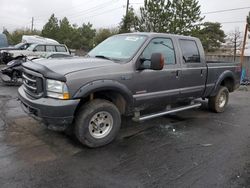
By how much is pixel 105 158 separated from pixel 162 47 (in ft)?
8.67

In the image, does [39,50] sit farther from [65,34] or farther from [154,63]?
[65,34]

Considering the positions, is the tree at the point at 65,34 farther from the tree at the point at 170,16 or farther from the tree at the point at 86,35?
the tree at the point at 170,16

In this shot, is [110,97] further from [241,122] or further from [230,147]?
[241,122]

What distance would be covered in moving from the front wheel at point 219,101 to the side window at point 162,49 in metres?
2.32

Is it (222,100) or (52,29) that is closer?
(222,100)

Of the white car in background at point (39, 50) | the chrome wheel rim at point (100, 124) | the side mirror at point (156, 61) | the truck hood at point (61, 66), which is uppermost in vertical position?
the white car in background at point (39, 50)

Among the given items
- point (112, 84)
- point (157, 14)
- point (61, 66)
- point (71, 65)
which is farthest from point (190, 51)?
point (157, 14)

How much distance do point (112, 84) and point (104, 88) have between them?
160 mm

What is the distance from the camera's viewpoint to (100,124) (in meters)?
4.79

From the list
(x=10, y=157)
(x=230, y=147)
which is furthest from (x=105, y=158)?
(x=230, y=147)

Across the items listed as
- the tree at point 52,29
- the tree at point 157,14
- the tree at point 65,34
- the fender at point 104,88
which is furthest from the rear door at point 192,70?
the tree at point 52,29

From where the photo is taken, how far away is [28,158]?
4195 mm

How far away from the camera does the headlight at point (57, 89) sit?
13.8 ft

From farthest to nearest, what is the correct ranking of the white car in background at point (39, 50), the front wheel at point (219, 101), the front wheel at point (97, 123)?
the white car in background at point (39, 50)
the front wheel at point (219, 101)
the front wheel at point (97, 123)
